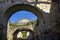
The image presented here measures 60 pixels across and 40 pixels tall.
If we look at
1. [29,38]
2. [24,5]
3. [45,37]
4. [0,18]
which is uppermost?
[24,5]

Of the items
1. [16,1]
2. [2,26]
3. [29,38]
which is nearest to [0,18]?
[2,26]

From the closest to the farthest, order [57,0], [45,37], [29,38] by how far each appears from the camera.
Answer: [57,0] → [45,37] → [29,38]

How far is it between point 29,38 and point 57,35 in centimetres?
2145

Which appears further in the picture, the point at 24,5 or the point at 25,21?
the point at 25,21

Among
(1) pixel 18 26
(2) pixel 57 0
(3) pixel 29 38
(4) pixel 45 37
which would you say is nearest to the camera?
(2) pixel 57 0

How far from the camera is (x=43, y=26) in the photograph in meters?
18.0

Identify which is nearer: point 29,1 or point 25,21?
point 29,1

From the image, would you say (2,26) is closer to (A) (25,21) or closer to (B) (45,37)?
(B) (45,37)

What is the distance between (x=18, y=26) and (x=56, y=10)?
566 inches

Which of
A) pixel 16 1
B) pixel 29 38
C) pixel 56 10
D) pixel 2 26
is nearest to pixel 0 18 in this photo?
pixel 2 26

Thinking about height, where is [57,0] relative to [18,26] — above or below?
above

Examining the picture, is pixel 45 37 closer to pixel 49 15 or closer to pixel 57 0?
pixel 49 15

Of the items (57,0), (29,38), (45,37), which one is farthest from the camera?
(29,38)

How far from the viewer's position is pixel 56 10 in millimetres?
14047
